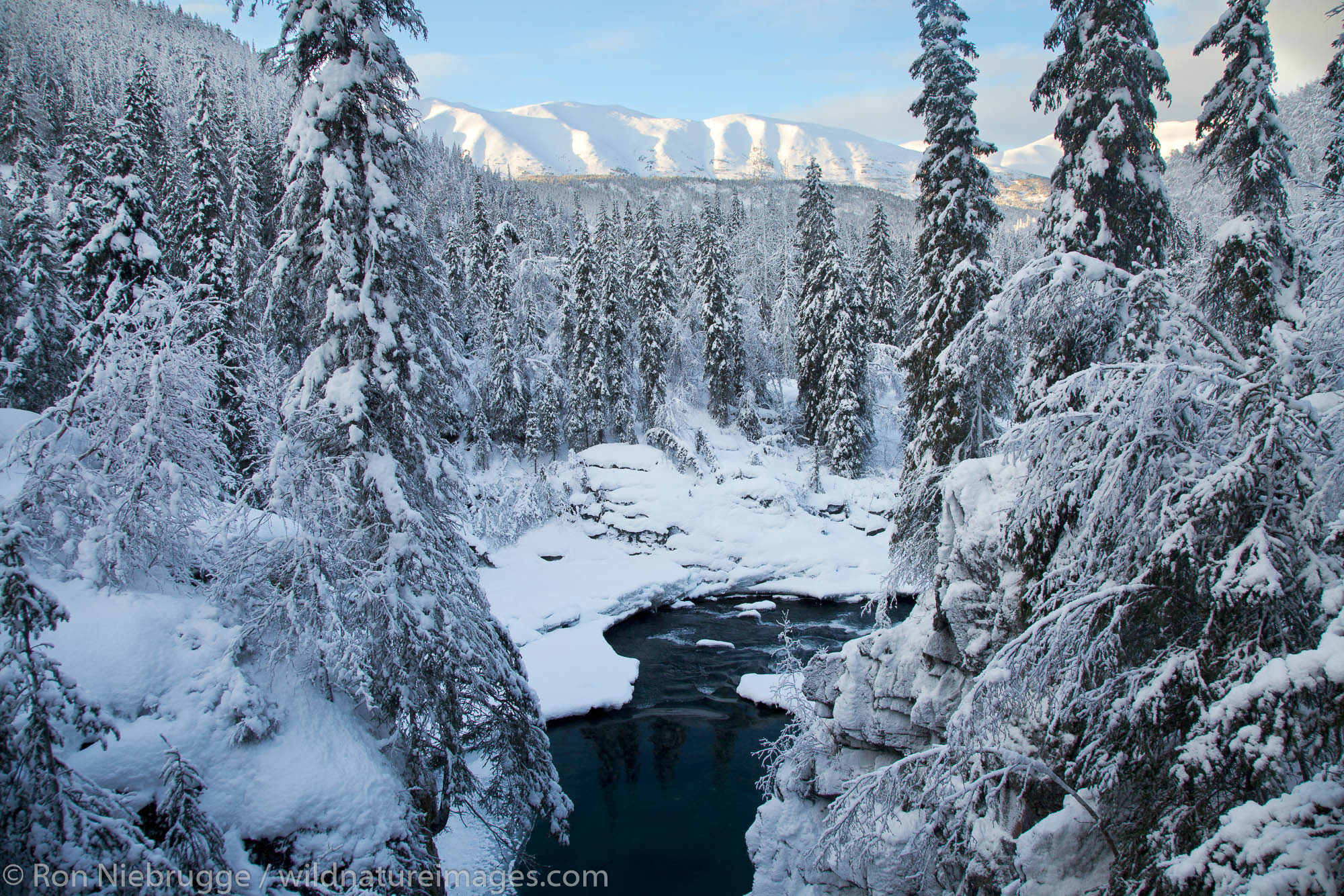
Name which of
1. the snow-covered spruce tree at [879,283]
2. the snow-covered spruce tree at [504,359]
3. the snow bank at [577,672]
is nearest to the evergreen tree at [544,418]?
the snow-covered spruce tree at [504,359]

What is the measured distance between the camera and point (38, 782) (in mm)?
5324

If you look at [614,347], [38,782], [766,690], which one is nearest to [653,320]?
[614,347]

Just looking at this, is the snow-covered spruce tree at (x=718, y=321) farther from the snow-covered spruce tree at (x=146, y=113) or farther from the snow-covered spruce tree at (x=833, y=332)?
the snow-covered spruce tree at (x=146, y=113)

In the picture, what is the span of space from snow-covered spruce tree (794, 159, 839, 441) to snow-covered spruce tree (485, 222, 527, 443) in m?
16.8

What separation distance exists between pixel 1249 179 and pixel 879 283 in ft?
105

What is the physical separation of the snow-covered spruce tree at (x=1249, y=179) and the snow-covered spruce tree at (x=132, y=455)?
17627 millimetres

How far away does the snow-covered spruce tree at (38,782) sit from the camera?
5234 mm

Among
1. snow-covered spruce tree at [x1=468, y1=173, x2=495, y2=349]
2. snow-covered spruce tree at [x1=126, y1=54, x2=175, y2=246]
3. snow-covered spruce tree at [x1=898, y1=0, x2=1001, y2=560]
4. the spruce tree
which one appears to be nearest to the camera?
snow-covered spruce tree at [x1=898, y1=0, x2=1001, y2=560]

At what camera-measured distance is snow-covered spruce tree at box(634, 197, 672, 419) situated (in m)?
38.4

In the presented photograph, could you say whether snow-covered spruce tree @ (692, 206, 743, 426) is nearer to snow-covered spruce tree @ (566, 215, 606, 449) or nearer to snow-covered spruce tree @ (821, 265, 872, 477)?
snow-covered spruce tree @ (821, 265, 872, 477)

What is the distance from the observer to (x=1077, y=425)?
5855mm

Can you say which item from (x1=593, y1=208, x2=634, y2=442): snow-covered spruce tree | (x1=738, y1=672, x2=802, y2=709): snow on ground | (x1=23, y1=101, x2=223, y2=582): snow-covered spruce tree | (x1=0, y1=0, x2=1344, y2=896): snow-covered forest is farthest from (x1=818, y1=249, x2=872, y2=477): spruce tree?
(x1=23, y1=101, x2=223, y2=582): snow-covered spruce tree

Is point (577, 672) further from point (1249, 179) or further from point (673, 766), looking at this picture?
point (1249, 179)

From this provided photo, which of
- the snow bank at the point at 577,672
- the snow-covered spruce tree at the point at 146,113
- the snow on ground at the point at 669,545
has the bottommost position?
the snow bank at the point at 577,672
